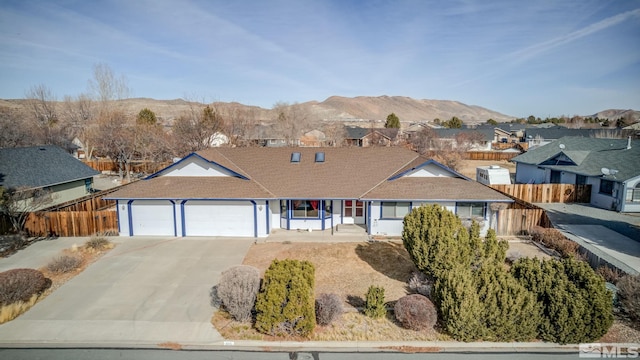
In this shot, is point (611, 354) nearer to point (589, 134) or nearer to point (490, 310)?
point (490, 310)

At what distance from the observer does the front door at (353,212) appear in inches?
884

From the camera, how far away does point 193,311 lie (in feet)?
42.5

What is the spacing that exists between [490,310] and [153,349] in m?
10.8

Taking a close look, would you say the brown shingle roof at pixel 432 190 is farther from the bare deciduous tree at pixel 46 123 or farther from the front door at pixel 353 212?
the bare deciduous tree at pixel 46 123

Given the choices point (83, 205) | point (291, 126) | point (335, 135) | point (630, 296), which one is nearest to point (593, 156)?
point (630, 296)

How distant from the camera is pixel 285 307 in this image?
36.9ft

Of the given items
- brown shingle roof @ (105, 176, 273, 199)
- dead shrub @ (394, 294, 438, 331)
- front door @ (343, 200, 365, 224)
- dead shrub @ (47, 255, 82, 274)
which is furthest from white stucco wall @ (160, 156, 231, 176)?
dead shrub @ (394, 294, 438, 331)

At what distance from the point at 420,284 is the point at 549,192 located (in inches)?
883

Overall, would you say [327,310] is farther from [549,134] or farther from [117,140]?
[549,134]

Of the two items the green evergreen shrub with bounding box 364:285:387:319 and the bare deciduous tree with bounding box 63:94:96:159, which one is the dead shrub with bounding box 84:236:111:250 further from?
the bare deciduous tree with bounding box 63:94:96:159

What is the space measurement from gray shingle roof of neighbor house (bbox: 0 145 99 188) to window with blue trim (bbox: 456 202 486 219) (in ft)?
96.1

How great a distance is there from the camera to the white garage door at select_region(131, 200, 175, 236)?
70.5ft

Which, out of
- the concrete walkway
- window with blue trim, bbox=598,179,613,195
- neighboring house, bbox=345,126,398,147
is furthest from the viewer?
neighboring house, bbox=345,126,398,147

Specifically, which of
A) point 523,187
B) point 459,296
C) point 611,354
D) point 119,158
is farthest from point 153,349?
point 119,158
